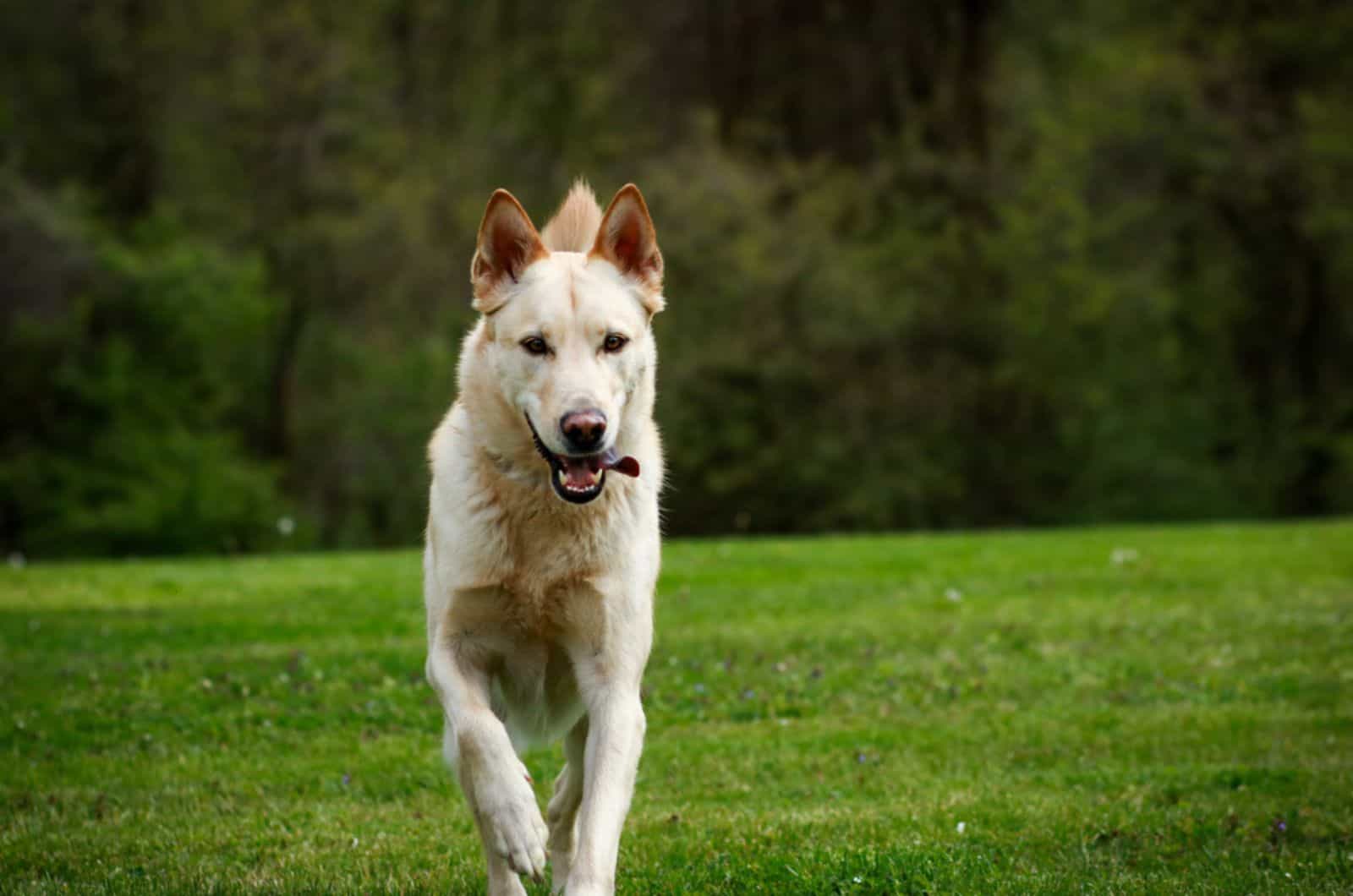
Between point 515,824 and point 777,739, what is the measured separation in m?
3.54

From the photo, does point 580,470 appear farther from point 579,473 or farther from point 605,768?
point 605,768

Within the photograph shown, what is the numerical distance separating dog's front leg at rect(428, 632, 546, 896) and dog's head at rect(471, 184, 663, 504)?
751 millimetres

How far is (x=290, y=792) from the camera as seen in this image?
721 cm

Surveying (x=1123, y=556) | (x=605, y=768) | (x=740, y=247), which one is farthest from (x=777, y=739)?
(x=740, y=247)

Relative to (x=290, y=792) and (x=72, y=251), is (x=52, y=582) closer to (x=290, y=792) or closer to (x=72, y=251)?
(x=290, y=792)

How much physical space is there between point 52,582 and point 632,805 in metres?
8.41

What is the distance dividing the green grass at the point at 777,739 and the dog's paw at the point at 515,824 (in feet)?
3.06

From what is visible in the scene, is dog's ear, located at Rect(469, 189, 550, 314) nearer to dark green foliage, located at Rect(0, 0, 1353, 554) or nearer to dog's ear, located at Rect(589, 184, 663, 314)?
dog's ear, located at Rect(589, 184, 663, 314)

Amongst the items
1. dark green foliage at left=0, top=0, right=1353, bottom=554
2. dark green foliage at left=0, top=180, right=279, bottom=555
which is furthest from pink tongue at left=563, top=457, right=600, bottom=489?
dark green foliage at left=0, top=180, right=279, bottom=555

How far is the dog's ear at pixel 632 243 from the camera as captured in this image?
18.4 feet

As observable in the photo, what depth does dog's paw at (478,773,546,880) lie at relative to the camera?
4715mm

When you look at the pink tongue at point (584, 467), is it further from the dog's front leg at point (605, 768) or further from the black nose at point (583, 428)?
the dog's front leg at point (605, 768)

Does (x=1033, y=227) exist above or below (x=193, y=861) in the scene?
above

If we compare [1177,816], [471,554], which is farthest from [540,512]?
[1177,816]
